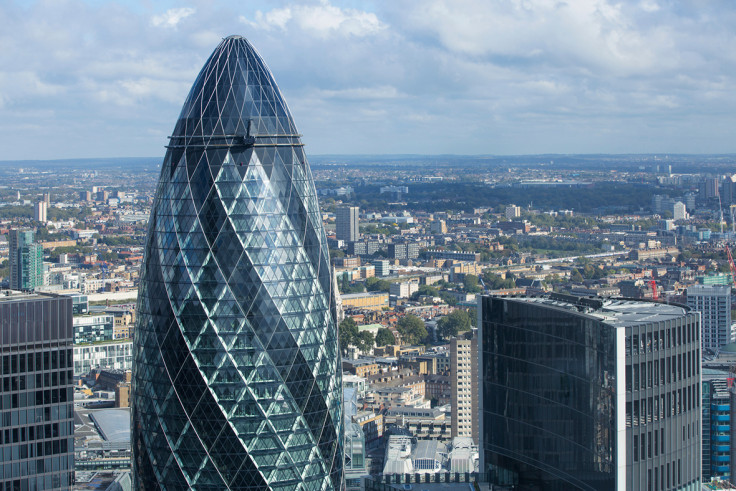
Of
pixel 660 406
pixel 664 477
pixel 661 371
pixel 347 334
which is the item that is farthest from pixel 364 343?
pixel 661 371

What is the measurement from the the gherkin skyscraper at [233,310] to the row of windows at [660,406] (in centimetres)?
1293

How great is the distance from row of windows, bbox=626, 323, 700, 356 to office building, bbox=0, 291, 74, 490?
2315 cm

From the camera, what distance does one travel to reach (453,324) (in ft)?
504

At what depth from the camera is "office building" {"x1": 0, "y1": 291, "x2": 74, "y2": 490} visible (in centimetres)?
4575

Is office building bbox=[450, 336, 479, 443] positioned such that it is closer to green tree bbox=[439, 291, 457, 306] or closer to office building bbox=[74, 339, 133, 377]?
office building bbox=[74, 339, 133, 377]

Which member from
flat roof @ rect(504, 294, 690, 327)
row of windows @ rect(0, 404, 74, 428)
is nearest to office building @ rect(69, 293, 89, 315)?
row of windows @ rect(0, 404, 74, 428)

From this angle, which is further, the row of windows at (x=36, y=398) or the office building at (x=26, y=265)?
the office building at (x=26, y=265)

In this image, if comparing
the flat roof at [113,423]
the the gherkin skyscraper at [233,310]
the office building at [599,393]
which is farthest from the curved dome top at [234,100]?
the flat roof at [113,423]

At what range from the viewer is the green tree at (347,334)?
469 feet

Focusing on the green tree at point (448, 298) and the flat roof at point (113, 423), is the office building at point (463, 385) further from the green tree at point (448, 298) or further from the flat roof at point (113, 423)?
the green tree at point (448, 298)

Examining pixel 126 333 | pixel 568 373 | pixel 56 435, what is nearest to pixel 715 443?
pixel 568 373

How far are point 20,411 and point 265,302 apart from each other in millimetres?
11277

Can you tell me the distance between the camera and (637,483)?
36.7 m

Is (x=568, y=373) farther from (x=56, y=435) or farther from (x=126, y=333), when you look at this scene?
(x=126, y=333)
